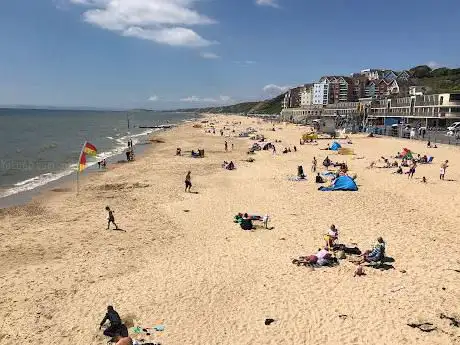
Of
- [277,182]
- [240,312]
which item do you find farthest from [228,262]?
[277,182]

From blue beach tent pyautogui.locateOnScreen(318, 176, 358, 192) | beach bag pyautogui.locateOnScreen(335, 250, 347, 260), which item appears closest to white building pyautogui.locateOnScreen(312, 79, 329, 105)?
blue beach tent pyautogui.locateOnScreen(318, 176, 358, 192)

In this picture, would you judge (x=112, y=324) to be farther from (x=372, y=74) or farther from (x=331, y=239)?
(x=372, y=74)

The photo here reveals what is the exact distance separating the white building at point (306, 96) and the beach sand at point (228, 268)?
463ft

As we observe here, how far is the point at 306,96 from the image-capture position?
168625mm

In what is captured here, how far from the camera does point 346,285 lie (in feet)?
38.7

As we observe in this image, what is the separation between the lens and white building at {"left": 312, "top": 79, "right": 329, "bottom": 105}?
147 meters

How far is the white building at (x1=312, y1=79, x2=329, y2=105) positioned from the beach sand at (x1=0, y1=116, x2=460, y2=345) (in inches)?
4983

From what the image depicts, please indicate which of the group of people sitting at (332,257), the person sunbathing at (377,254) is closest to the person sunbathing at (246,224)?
the group of people sitting at (332,257)

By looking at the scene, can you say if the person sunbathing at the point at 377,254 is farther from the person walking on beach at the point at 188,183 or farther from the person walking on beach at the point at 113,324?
the person walking on beach at the point at 188,183

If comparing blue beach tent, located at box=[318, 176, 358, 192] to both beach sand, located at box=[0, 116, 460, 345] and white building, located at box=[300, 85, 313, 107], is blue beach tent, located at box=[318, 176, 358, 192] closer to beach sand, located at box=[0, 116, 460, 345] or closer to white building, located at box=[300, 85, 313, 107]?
beach sand, located at box=[0, 116, 460, 345]

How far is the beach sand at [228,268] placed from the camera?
9.96 meters

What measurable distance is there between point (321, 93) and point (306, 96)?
18.5 m

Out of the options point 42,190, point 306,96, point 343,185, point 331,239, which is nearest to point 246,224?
point 331,239

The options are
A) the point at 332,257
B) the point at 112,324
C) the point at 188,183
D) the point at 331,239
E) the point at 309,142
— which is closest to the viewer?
the point at 112,324
